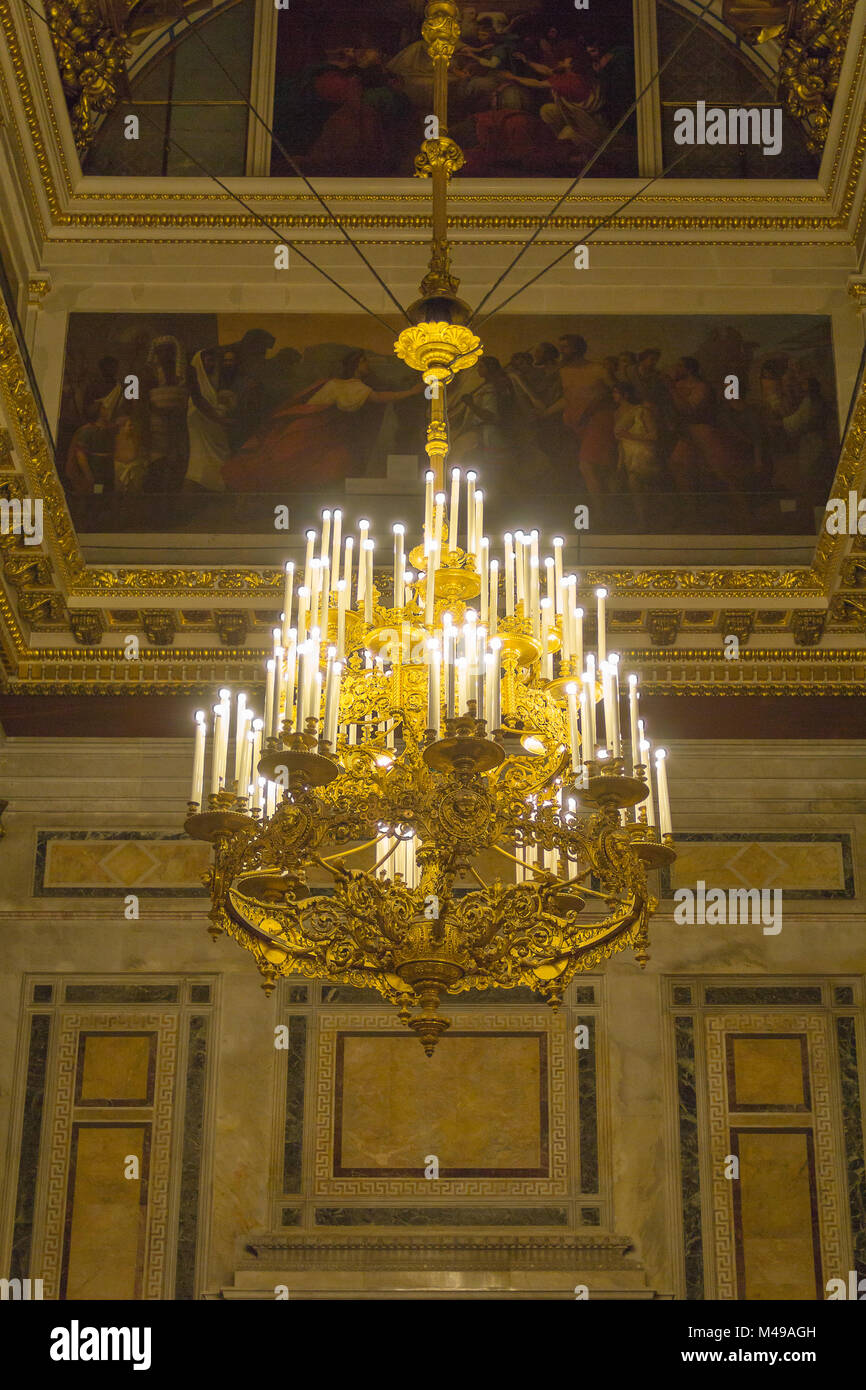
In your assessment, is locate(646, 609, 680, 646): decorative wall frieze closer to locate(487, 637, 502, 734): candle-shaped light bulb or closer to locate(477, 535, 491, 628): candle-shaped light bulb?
locate(477, 535, 491, 628): candle-shaped light bulb

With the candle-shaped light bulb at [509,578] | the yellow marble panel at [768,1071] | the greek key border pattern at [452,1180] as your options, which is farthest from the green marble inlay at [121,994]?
the candle-shaped light bulb at [509,578]

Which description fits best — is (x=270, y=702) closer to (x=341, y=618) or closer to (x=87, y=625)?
(x=341, y=618)

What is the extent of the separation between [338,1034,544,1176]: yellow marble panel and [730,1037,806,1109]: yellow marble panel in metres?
1.14

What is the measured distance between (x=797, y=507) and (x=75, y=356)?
4.37 m

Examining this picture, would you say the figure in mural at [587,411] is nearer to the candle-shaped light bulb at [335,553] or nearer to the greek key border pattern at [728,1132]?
the greek key border pattern at [728,1132]

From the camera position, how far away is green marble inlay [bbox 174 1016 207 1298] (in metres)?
9.10

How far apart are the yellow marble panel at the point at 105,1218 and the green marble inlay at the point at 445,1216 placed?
103 cm

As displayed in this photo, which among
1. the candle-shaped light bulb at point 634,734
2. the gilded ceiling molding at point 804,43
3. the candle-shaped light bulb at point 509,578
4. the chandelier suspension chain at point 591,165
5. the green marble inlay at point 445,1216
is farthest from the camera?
the gilded ceiling molding at point 804,43

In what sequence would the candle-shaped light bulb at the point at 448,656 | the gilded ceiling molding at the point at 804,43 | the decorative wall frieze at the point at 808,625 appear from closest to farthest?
the candle-shaped light bulb at the point at 448,656, the gilded ceiling molding at the point at 804,43, the decorative wall frieze at the point at 808,625

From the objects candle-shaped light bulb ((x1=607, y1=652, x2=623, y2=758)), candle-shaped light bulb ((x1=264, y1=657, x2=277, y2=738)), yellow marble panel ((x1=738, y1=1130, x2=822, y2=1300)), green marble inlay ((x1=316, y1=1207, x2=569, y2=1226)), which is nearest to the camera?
candle-shaped light bulb ((x1=607, y1=652, x2=623, y2=758))

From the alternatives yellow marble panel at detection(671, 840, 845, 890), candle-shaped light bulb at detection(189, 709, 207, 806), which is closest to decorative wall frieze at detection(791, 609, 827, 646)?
yellow marble panel at detection(671, 840, 845, 890)

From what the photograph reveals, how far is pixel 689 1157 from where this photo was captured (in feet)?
30.6

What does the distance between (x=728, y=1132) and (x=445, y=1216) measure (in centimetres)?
163

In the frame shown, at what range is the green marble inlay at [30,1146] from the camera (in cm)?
917
